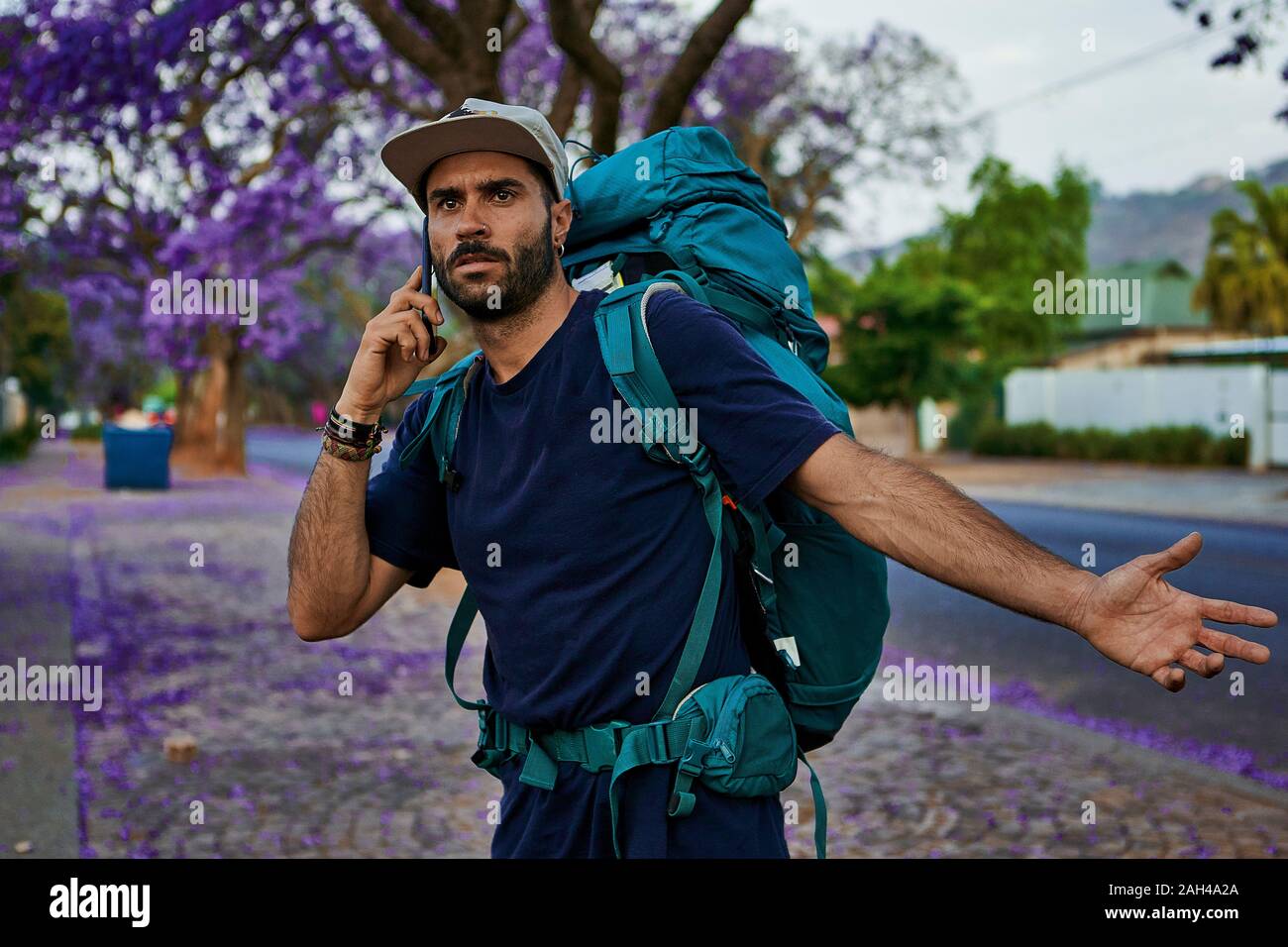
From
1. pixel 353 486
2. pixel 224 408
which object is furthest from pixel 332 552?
pixel 224 408

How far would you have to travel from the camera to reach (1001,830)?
4980 mm

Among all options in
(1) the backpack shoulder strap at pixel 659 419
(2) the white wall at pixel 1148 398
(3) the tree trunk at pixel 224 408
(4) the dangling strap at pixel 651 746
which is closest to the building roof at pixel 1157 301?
(2) the white wall at pixel 1148 398

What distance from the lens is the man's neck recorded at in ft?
7.75

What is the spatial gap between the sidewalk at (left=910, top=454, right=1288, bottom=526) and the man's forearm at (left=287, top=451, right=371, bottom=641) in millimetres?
13258

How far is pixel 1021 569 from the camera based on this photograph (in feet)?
6.56

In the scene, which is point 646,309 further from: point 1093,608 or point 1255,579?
point 1255,579

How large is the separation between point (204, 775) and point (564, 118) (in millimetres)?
5268

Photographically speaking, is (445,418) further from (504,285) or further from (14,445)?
(14,445)

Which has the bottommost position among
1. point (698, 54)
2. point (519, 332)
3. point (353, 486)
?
point (353, 486)

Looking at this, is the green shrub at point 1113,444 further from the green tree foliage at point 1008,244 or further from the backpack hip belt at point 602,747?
the backpack hip belt at point 602,747

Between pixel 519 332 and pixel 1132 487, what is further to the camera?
pixel 1132 487

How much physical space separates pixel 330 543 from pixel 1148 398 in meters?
30.6

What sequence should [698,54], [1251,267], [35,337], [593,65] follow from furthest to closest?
[1251,267], [35,337], [593,65], [698,54]
